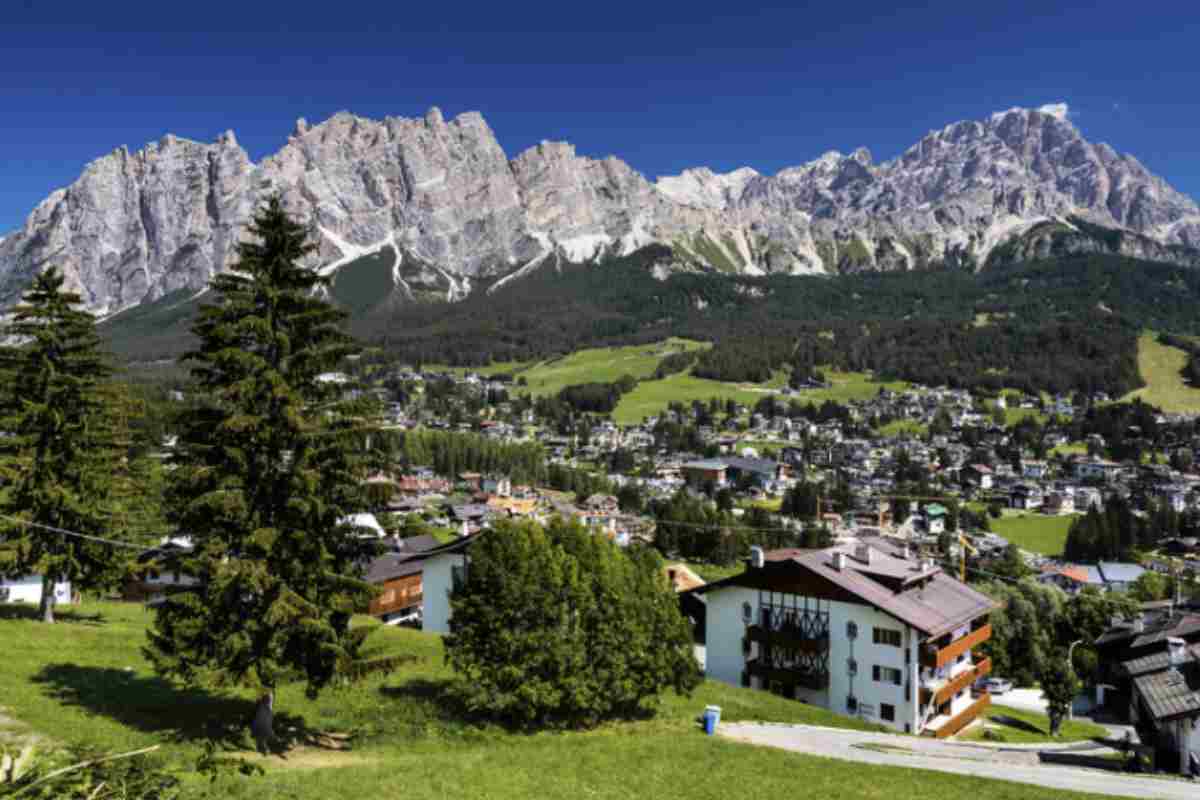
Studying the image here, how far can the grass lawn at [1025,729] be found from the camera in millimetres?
45406

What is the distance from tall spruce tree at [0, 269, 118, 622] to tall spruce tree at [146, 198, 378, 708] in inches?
503

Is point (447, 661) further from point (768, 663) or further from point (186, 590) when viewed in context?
point (768, 663)

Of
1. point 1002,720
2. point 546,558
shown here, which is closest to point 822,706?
point 1002,720

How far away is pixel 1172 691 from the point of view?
129ft

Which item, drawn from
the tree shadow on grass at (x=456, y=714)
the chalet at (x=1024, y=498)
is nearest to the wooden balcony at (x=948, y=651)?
the tree shadow on grass at (x=456, y=714)

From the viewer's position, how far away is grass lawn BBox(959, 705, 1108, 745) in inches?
1788

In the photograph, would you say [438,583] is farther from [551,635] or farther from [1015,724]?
[1015,724]

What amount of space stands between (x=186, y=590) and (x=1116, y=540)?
5804 inches

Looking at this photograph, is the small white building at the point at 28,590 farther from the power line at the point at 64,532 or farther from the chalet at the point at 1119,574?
the chalet at the point at 1119,574

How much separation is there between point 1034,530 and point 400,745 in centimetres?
15398

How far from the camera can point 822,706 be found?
47250mm

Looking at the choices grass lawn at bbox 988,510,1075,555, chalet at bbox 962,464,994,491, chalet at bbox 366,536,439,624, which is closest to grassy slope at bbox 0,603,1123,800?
chalet at bbox 366,536,439,624

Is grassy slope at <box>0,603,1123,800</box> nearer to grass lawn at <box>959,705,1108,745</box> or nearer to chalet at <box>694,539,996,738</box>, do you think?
chalet at <box>694,539,996,738</box>

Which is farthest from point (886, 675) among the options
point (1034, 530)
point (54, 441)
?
point (1034, 530)
